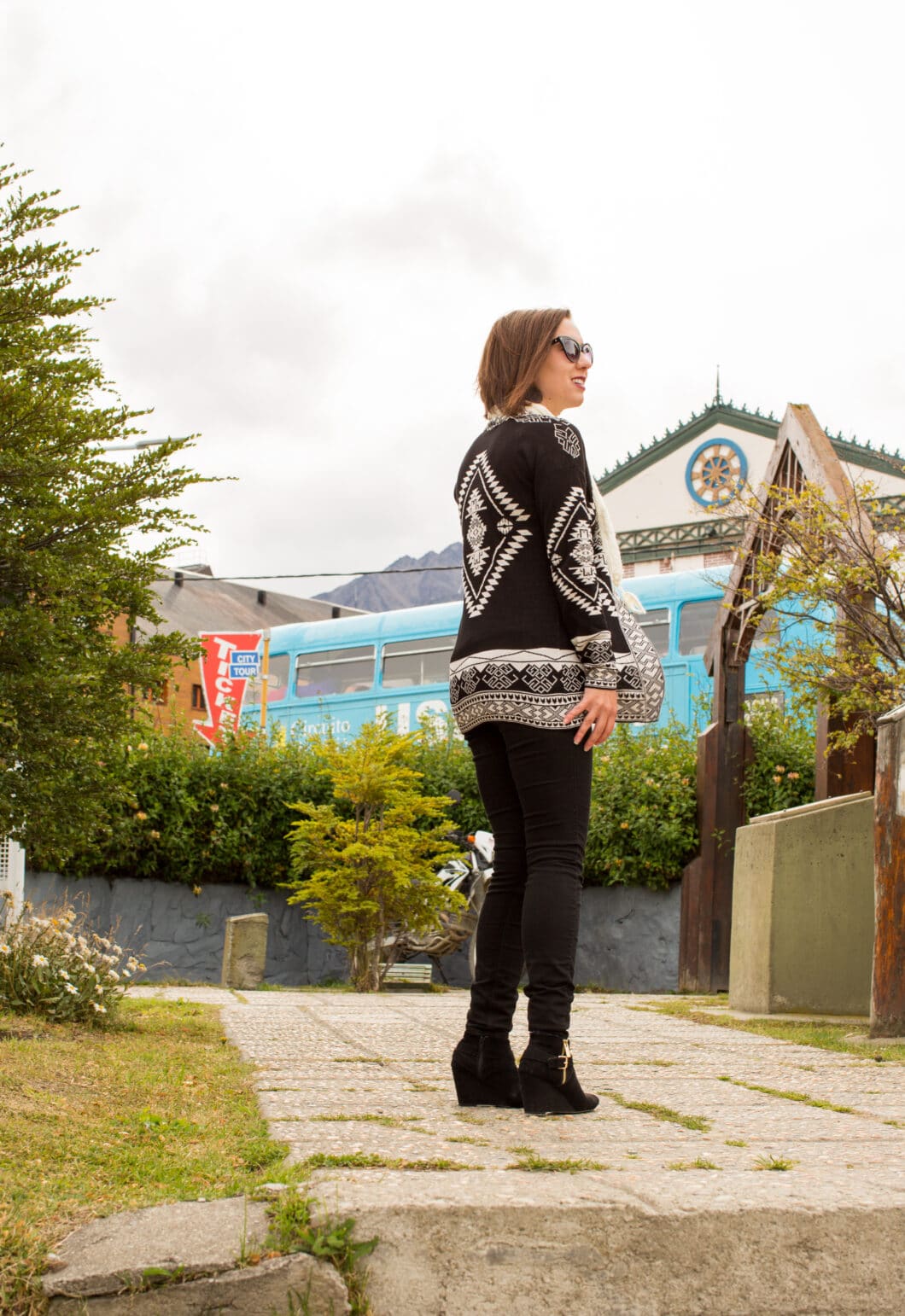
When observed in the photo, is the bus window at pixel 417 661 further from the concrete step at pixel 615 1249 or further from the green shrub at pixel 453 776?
the concrete step at pixel 615 1249

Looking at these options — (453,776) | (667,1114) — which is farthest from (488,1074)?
(453,776)

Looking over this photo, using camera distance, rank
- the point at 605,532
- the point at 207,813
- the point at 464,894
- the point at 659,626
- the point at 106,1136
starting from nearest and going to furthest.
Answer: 1. the point at 106,1136
2. the point at 605,532
3. the point at 464,894
4. the point at 207,813
5. the point at 659,626

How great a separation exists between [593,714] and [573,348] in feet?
3.08

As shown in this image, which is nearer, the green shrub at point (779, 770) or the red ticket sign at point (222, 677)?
the green shrub at point (779, 770)

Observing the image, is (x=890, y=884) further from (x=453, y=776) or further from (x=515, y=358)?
(x=453, y=776)

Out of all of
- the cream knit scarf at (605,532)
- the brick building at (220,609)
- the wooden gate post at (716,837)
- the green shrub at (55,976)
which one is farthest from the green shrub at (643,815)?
the brick building at (220,609)

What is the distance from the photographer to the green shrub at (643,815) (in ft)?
36.8

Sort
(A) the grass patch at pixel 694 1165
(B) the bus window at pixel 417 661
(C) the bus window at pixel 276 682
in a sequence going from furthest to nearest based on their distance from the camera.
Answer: (C) the bus window at pixel 276 682, (B) the bus window at pixel 417 661, (A) the grass patch at pixel 694 1165

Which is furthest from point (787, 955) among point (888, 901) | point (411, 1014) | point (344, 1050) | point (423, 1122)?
point (423, 1122)

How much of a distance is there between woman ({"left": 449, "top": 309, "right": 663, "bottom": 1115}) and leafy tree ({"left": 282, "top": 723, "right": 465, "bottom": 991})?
18.4 ft

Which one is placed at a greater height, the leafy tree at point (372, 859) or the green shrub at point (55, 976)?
the leafy tree at point (372, 859)

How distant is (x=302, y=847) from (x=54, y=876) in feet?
11.5

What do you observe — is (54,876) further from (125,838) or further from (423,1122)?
(423,1122)

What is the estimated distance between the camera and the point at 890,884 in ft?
15.4
